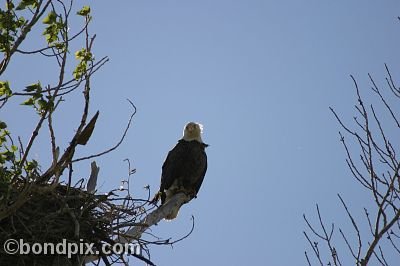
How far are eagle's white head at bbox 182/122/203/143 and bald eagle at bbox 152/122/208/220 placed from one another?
148 mm

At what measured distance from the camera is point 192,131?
8.88 m

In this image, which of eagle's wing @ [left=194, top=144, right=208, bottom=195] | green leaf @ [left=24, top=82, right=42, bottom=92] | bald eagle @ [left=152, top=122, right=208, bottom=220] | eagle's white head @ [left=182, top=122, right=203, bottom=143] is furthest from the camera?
eagle's white head @ [left=182, top=122, right=203, bottom=143]

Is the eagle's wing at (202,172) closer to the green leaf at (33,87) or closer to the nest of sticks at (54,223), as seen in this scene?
the nest of sticks at (54,223)

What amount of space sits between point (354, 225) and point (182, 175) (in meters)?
4.11

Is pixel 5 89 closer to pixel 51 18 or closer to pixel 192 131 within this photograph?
pixel 51 18

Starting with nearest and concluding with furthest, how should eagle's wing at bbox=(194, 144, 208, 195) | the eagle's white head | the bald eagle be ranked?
the bald eagle
eagle's wing at bbox=(194, 144, 208, 195)
the eagle's white head

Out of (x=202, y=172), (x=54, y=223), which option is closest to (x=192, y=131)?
(x=202, y=172)

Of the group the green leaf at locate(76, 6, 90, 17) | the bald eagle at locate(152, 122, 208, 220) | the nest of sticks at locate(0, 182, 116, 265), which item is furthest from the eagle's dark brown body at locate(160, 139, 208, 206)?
the green leaf at locate(76, 6, 90, 17)

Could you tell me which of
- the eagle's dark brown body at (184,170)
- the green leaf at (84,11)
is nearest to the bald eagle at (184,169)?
the eagle's dark brown body at (184,170)

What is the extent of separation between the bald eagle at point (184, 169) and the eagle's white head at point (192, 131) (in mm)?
148

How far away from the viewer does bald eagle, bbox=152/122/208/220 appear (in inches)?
313

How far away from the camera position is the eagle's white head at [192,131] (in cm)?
879

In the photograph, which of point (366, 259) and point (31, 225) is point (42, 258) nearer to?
point (31, 225)

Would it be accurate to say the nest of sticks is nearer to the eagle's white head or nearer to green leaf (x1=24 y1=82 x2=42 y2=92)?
green leaf (x1=24 y1=82 x2=42 y2=92)
